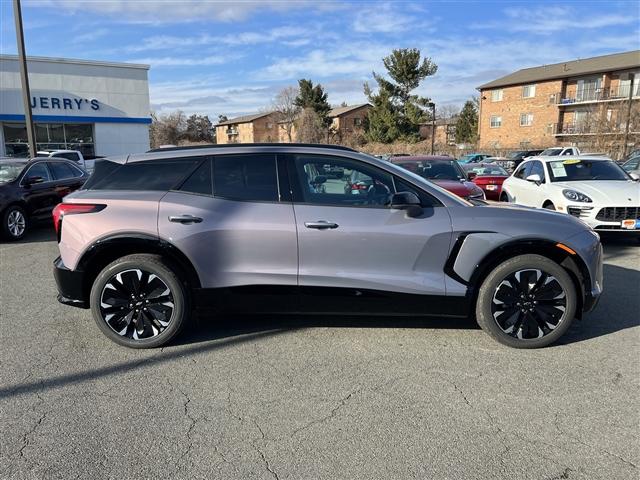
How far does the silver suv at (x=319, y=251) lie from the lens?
13.2 ft

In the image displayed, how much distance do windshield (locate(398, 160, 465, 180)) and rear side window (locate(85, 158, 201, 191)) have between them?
6602mm

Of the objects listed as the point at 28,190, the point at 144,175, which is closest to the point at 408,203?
the point at 144,175

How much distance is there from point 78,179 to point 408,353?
9.80 meters

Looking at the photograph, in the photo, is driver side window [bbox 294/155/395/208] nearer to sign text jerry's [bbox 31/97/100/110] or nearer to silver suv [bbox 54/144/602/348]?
silver suv [bbox 54/144/602/348]

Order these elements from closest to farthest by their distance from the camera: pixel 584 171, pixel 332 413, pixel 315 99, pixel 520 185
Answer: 1. pixel 332 413
2. pixel 584 171
3. pixel 520 185
4. pixel 315 99

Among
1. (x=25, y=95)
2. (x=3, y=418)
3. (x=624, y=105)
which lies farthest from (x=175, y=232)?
(x=624, y=105)

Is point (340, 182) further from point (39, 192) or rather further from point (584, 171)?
point (39, 192)

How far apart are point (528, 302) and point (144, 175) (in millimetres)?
3546

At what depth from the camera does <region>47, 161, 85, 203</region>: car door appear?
1038 centimetres

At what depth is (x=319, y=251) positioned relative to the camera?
13.2ft

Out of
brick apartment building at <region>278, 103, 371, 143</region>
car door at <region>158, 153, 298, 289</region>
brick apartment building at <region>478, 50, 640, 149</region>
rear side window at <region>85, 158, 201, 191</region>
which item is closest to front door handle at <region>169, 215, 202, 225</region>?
car door at <region>158, 153, 298, 289</region>

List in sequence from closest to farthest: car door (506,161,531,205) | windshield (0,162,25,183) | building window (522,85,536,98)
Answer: windshield (0,162,25,183) → car door (506,161,531,205) → building window (522,85,536,98)

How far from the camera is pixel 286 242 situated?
13.2 ft

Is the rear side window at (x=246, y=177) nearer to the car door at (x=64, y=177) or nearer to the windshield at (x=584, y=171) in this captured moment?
the windshield at (x=584, y=171)
